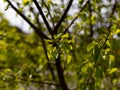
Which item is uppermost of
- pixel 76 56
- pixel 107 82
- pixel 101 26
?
pixel 101 26

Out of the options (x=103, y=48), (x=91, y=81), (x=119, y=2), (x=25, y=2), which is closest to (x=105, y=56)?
(x=103, y=48)

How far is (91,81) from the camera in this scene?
3.52m

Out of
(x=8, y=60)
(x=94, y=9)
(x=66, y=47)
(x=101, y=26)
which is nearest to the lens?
(x=66, y=47)

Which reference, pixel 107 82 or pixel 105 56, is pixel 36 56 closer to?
pixel 107 82

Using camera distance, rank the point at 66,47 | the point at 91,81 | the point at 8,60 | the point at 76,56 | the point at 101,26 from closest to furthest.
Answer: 1. the point at 66,47
2. the point at 91,81
3. the point at 76,56
4. the point at 101,26
5. the point at 8,60

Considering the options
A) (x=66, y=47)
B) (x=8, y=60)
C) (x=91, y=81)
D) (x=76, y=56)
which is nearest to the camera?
(x=66, y=47)

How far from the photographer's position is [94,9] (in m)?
5.12

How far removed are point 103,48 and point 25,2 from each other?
3.48 ft

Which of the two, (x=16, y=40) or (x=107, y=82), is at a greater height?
(x=16, y=40)

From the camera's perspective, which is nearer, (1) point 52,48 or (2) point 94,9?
(1) point 52,48

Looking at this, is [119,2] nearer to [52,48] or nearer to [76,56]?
[76,56]

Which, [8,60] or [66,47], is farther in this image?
[8,60]

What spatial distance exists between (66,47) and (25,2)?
0.91m

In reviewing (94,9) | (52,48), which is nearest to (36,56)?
(94,9)
